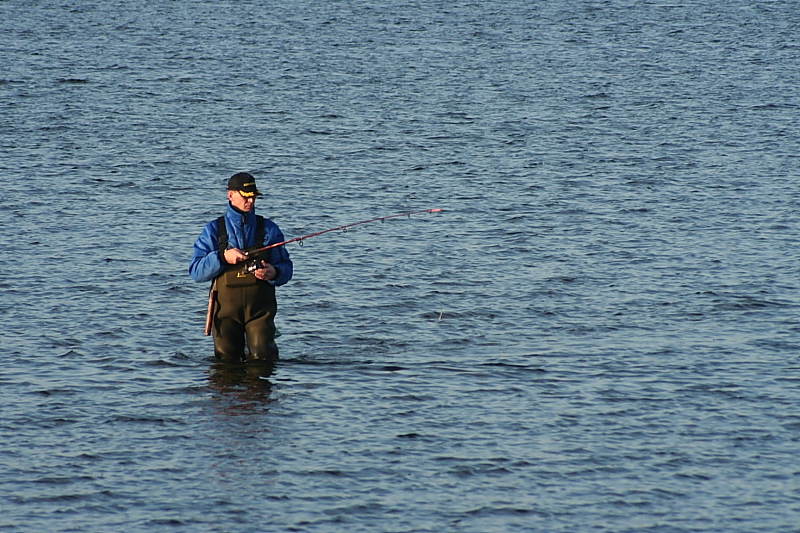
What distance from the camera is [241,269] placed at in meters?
13.2

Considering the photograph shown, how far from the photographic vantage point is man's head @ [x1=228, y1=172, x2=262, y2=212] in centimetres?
1296

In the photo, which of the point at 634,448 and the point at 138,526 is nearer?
the point at 138,526

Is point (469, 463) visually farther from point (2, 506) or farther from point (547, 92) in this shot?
point (547, 92)

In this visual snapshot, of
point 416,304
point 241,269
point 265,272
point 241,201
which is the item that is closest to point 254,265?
point 265,272

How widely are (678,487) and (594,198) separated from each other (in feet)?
43.1

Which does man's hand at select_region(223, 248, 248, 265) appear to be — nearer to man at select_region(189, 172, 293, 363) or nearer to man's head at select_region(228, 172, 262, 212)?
man at select_region(189, 172, 293, 363)

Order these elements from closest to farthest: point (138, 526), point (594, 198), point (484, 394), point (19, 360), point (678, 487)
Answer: point (138, 526), point (678, 487), point (484, 394), point (19, 360), point (594, 198)

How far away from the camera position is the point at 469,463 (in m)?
11.7

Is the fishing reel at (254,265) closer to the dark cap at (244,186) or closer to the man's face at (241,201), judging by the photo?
the man's face at (241,201)

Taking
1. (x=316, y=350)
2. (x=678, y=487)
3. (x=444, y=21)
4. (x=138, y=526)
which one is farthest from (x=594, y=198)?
(x=444, y=21)

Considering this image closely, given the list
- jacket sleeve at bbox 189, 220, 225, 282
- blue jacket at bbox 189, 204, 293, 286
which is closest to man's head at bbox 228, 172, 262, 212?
blue jacket at bbox 189, 204, 293, 286

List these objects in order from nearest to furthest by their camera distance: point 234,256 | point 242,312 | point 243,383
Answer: point 234,256
point 242,312
point 243,383

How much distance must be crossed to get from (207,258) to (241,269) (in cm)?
41

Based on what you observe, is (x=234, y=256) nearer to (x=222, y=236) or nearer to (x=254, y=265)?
(x=254, y=265)
